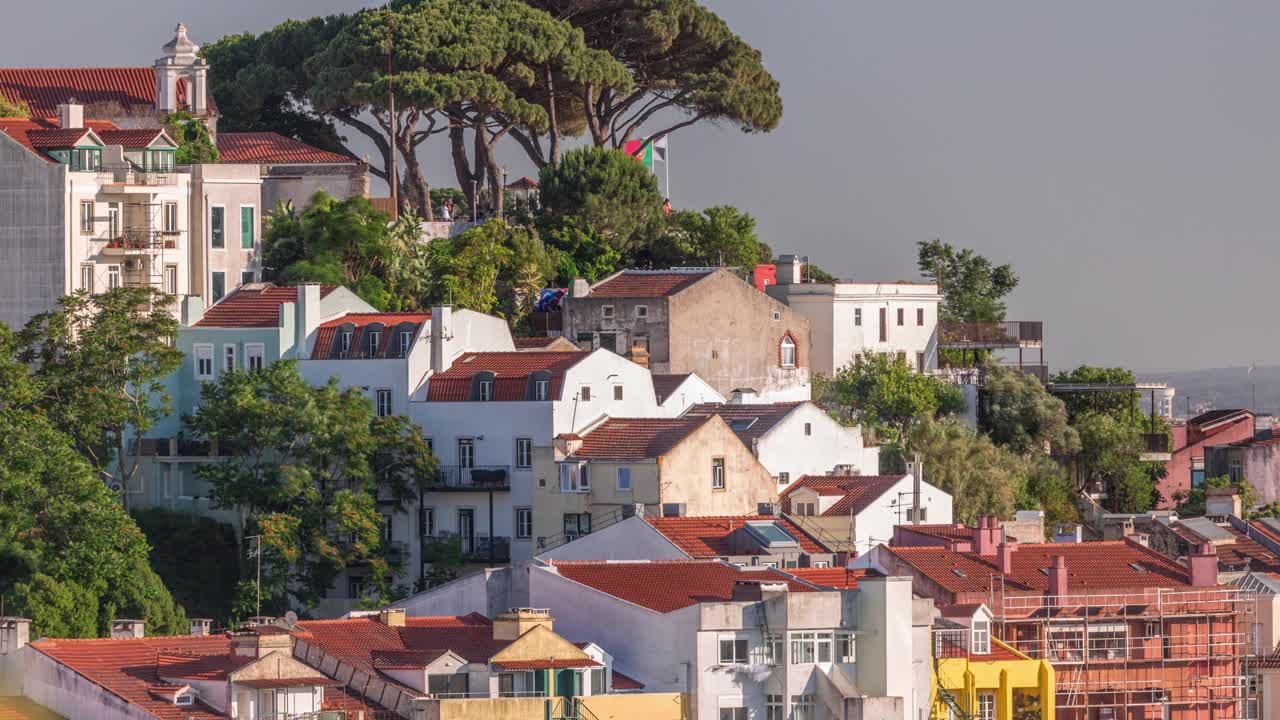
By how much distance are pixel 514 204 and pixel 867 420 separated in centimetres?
1359

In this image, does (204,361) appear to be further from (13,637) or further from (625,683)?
(13,637)

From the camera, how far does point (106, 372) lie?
7706cm

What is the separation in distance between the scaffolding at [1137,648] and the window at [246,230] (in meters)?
28.4

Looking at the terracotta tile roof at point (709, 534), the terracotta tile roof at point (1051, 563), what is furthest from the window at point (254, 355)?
the terracotta tile roof at point (1051, 563)

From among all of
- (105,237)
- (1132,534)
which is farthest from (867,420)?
(105,237)

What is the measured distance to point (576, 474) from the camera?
7588 centimetres

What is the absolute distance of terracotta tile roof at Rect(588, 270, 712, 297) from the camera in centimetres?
8806

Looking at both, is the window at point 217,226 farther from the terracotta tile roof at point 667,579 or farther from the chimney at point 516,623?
the chimney at point 516,623

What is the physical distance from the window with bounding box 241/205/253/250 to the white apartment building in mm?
15859

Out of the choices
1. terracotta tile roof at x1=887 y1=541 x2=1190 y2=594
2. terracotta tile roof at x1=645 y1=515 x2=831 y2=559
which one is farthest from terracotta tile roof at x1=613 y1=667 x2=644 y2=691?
terracotta tile roof at x1=645 y1=515 x2=831 y2=559

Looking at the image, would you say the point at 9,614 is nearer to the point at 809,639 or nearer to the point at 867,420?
the point at 809,639

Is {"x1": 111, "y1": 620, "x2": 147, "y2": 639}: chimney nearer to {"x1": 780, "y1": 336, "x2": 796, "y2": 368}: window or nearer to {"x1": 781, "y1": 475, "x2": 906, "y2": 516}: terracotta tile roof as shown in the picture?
{"x1": 781, "y1": 475, "x2": 906, "y2": 516}: terracotta tile roof

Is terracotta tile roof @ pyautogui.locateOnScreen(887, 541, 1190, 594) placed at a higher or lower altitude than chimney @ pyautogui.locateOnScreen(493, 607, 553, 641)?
higher

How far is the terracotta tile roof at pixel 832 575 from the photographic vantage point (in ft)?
199
